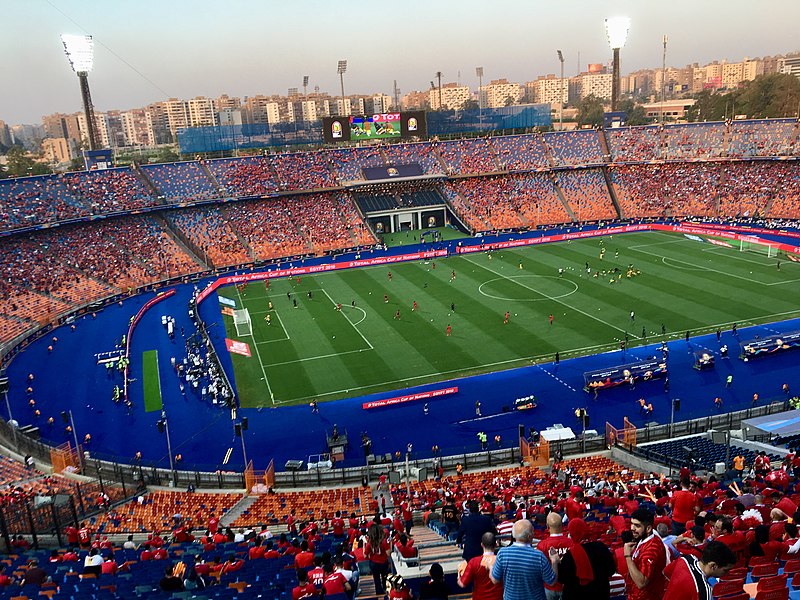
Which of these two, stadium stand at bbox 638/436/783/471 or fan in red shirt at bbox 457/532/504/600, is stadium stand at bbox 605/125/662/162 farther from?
fan in red shirt at bbox 457/532/504/600

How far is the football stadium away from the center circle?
1.29 feet

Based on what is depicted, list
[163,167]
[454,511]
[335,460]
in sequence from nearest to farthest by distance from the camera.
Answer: [454,511]
[335,460]
[163,167]

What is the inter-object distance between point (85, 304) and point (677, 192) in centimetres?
7024

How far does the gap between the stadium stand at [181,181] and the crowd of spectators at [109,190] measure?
204cm

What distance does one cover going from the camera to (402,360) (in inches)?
1644

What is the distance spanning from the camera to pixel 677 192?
281ft

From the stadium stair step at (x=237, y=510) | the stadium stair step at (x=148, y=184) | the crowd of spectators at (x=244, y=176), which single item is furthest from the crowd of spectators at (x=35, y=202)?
the stadium stair step at (x=237, y=510)

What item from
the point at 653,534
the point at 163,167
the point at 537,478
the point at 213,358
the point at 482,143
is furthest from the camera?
the point at 482,143

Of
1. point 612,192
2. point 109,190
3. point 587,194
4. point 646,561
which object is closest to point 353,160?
point 109,190

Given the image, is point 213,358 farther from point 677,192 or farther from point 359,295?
point 677,192

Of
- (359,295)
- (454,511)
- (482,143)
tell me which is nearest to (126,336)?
(359,295)

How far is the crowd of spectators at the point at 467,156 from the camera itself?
298 feet

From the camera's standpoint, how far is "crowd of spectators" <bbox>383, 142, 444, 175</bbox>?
90562 mm

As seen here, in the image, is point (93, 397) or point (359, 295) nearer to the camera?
point (93, 397)
